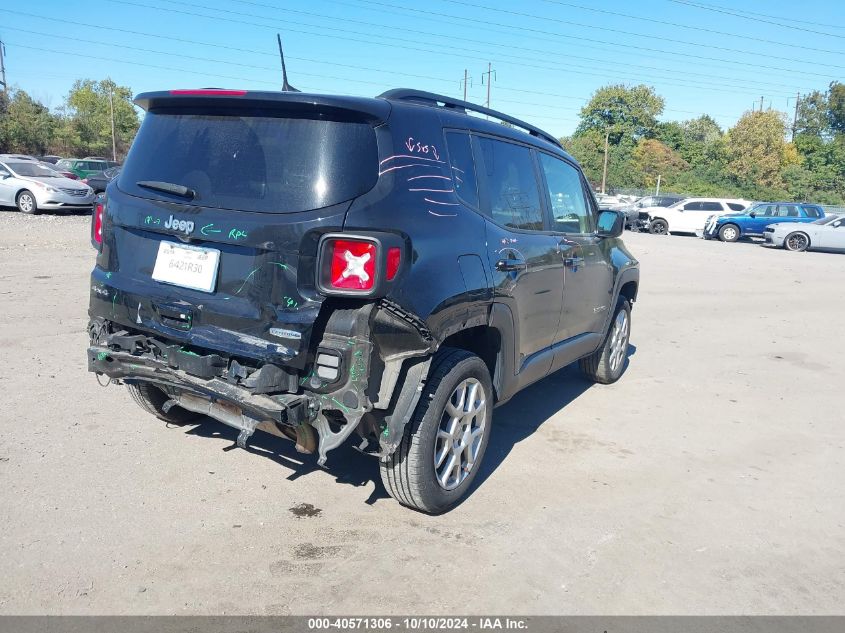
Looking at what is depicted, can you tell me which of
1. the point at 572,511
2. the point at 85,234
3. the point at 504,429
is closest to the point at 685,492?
the point at 572,511

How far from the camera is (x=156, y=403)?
14.3 ft

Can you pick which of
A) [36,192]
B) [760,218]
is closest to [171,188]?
[36,192]

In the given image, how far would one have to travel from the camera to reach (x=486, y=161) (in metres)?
3.92

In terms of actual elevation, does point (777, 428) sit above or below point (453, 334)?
below

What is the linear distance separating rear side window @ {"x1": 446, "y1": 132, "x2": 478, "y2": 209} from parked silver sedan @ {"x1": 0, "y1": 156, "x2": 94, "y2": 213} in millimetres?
18328

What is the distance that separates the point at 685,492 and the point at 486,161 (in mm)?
2269

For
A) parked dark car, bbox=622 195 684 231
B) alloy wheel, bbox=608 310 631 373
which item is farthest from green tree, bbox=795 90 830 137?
alloy wheel, bbox=608 310 631 373

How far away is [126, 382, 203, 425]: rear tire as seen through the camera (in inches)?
169

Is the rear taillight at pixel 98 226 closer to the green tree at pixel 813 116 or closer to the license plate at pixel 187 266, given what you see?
the license plate at pixel 187 266

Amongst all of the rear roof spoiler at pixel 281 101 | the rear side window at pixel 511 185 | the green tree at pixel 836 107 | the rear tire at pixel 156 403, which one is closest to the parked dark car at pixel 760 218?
the rear side window at pixel 511 185

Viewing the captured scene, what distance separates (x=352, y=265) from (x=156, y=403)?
214cm

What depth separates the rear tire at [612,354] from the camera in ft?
19.8

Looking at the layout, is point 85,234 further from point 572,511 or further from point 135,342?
point 572,511

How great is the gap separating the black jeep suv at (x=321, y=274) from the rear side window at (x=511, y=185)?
3cm
